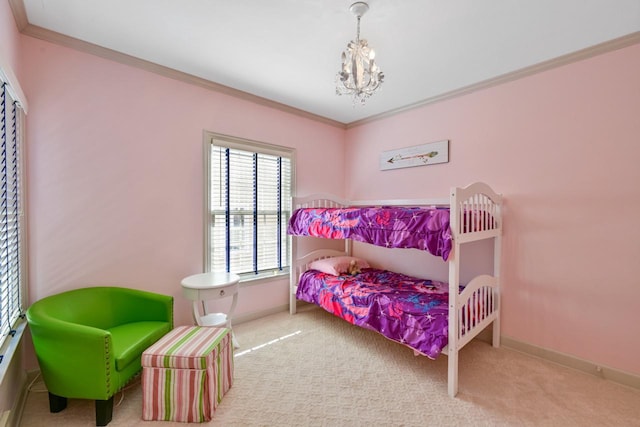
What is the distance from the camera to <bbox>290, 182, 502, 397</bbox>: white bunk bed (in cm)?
187

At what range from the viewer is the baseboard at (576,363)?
1965mm

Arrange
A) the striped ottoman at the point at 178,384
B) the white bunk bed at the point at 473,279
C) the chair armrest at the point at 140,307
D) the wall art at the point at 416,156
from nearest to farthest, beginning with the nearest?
the striped ottoman at the point at 178,384 < the white bunk bed at the point at 473,279 < the chair armrest at the point at 140,307 < the wall art at the point at 416,156

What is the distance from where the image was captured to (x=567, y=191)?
2.19 m

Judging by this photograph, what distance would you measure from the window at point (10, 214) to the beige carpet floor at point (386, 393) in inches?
24.9

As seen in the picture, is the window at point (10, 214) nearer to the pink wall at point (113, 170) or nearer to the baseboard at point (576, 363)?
the pink wall at point (113, 170)

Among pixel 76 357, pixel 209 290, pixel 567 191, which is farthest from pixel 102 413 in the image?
→ pixel 567 191

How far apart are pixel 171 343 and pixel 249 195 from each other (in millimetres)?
1665

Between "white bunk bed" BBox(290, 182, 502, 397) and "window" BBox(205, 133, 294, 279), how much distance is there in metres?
1.44

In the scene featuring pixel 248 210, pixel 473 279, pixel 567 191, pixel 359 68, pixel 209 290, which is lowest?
pixel 209 290

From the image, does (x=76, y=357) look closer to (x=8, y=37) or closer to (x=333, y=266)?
(x=8, y=37)

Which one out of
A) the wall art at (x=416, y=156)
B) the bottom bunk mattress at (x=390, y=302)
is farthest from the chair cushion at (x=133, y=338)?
the wall art at (x=416, y=156)

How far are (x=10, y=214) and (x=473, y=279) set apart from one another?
3.14 metres

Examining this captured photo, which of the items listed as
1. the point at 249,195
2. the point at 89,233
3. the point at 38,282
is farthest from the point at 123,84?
the point at 38,282

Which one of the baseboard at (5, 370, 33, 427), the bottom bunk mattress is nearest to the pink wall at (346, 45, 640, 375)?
the bottom bunk mattress
